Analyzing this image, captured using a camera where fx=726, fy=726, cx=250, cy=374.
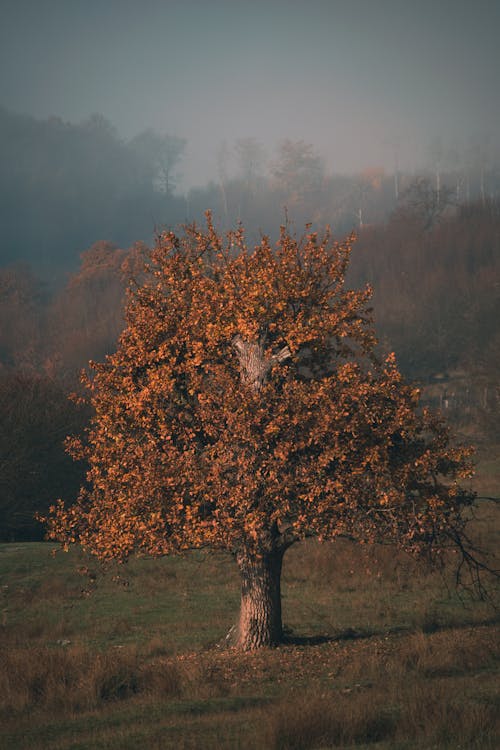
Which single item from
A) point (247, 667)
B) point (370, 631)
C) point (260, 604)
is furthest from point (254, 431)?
point (370, 631)

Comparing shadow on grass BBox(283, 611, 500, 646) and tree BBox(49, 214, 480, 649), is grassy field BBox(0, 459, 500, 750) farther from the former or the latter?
tree BBox(49, 214, 480, 649)

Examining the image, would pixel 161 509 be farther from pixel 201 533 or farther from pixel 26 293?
pixel 26 293

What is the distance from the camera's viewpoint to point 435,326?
106 m

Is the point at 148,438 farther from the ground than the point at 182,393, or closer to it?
closer to it

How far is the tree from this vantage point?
1886 cm

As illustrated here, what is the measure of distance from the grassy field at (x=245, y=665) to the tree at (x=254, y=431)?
282 centimetres

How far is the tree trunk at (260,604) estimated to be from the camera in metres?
21.2

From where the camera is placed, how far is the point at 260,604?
2141 centimetres

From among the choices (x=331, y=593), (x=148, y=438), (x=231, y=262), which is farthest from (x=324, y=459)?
(x=331, y=593)

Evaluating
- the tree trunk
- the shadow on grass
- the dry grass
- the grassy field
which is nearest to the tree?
the tree trunk

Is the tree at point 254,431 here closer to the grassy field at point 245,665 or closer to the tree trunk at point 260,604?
the tree trunk at point 260,604

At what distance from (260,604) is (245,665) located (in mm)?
2533

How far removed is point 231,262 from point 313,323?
3482 millimetres

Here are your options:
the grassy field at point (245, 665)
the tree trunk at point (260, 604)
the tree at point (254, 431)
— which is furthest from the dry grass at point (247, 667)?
→ the tree at point (254, 431)
